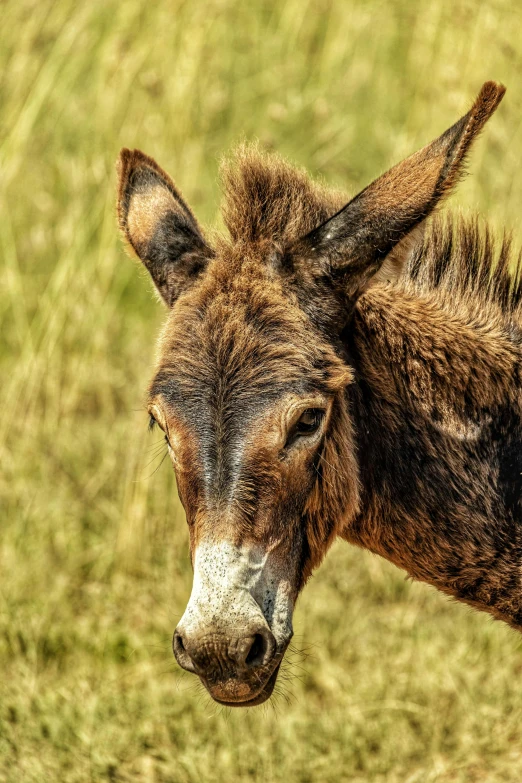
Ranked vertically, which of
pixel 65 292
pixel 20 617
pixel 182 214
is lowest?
pixel 20 617

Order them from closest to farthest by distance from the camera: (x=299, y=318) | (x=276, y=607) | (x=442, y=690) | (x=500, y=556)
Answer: (x=276, y=607) < (x=299, y=318) < (x=500, y=556) < (x=442, y=690)

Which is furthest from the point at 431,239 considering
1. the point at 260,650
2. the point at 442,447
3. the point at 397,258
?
the point at 260,650

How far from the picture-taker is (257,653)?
3.16 m

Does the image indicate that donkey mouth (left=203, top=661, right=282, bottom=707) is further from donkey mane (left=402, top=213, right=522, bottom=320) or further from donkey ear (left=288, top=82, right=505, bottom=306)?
donkey mane (left=402, top=213, right=522, bottom=320)

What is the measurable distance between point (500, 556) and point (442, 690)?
226cm

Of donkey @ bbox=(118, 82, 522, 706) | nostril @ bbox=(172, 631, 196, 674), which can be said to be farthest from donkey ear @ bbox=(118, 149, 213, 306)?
nostril @ bbox=(172, 631, 196, 674)

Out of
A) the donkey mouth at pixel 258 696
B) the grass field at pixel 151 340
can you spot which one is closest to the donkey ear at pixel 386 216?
the donkey mouth at pixel 258 696

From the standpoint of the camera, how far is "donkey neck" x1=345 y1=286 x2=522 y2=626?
3.77 meters

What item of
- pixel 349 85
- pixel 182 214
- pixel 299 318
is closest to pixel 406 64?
pixel 349 85

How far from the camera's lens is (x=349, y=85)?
816cm

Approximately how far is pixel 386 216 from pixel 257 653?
1.53 m

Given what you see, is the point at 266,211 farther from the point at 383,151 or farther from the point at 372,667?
the point at 383,151

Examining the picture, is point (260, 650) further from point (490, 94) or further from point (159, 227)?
point (490, 94)

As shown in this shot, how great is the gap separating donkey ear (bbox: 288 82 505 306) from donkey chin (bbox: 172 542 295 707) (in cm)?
105
